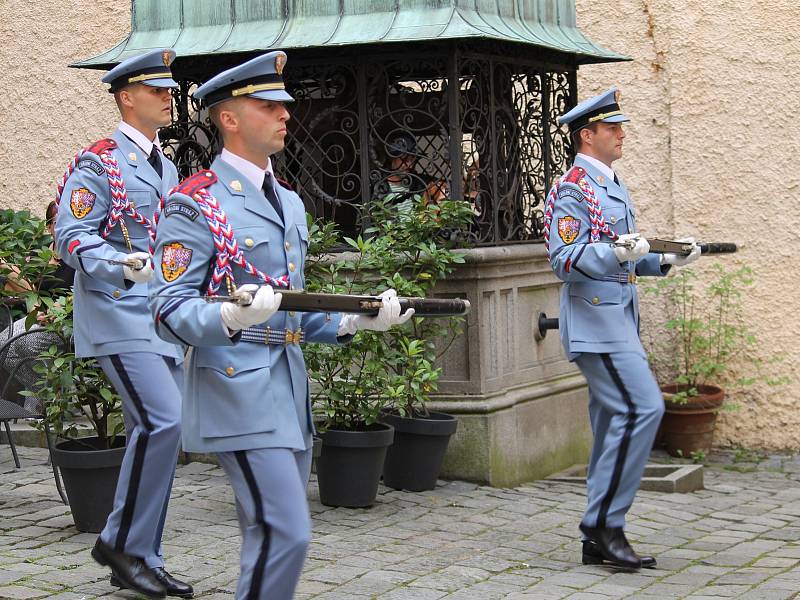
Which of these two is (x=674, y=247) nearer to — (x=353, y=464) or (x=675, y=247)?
(x=675, y=247)

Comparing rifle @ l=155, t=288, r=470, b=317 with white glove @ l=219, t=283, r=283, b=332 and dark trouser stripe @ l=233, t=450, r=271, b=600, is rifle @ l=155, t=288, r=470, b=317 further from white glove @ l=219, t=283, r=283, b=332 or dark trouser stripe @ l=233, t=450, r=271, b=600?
dark trouser stripe @ l=233, t=450, r=271, b=600

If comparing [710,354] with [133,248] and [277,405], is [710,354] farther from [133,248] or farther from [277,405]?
[277,405]

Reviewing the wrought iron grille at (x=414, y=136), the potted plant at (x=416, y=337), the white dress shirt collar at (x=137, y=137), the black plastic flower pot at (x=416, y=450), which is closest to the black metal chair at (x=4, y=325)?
the wrought iron grille at (x=414, y=136)

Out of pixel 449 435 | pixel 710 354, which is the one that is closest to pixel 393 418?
pixel 449 435

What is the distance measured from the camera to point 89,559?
17.8 feet

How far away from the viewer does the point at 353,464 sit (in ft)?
20.8

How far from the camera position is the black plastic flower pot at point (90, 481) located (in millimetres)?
5789

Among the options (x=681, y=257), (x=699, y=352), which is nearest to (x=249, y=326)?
(x=681, y=257)

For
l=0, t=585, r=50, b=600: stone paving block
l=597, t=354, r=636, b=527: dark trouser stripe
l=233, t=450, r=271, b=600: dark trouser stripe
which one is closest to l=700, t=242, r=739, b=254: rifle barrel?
l=597, t=354, r=636, b=527: dark trouser stripe

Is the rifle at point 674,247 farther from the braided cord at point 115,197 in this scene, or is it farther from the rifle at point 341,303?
the braided cord at point 115,197

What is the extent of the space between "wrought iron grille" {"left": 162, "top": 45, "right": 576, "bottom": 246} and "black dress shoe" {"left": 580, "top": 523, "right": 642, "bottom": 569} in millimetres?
2071

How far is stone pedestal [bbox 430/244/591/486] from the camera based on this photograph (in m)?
7.00

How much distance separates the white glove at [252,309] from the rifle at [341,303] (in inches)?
0.6

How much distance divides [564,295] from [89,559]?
2257mm
